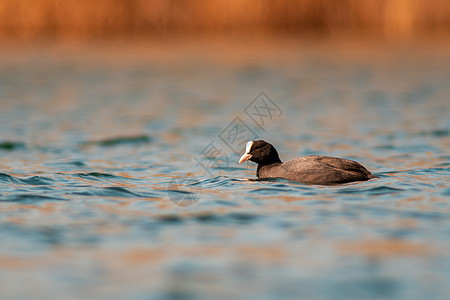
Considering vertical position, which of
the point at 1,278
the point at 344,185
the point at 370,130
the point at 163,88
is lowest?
the point at 1,278

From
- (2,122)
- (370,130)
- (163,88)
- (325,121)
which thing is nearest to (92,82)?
(163,88)

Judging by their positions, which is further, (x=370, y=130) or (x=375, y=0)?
(x=375, y=0)

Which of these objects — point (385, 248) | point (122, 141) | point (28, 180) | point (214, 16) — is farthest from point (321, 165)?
point (214, 16)

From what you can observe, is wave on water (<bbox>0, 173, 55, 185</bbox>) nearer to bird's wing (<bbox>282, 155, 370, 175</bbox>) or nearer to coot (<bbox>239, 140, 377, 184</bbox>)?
coot (<bbox>239, 140, 377, 184</bbox>)

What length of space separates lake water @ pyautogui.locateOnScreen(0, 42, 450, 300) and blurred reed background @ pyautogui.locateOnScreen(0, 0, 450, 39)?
3.93 metres

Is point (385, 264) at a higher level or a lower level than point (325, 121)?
lower

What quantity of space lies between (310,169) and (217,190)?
41.4 inches

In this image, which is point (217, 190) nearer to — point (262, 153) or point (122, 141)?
point (262, 153)

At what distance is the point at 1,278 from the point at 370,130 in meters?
9.44

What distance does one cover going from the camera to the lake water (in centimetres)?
514

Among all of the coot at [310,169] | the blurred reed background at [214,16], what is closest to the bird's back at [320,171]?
the coot at [310,169]

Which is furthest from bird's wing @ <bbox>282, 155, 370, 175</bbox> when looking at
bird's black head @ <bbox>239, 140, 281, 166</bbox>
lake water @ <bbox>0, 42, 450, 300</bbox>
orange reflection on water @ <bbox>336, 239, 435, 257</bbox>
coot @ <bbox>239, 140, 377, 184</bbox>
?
orange reflection on water @ <bbox>336, 239, 435, 257</bbox>

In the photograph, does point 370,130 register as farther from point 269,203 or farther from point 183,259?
point 183,259

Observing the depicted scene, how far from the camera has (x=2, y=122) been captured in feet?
49.3
